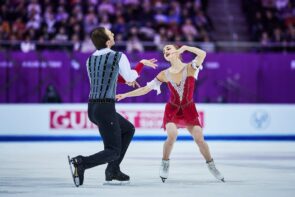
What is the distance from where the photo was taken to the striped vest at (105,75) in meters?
8.14

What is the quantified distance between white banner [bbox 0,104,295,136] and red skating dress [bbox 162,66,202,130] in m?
8.75

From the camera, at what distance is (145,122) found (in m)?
17.8

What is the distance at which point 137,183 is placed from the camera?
8523mm

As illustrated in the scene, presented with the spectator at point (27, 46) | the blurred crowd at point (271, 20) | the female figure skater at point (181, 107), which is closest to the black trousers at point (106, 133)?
the female figure skater at point (181, 107)

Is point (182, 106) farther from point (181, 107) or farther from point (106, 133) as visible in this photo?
point (106, 133)

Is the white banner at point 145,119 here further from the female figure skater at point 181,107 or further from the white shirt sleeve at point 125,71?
the white shirt sleeve at point 125,71

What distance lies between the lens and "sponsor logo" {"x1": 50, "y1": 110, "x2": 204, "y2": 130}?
17.5m

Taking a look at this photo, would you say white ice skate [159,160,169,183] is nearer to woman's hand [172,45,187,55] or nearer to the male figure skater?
the male figure skater

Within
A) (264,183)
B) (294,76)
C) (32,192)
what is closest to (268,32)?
(294,76)

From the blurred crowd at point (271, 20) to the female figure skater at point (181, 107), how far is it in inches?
397

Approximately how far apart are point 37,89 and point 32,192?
1029cm

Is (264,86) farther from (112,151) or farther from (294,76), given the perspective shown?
(112,151)

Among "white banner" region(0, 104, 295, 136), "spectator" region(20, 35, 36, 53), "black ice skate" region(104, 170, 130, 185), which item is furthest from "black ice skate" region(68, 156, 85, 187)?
"spectator" region(20, 35, 36, 53)

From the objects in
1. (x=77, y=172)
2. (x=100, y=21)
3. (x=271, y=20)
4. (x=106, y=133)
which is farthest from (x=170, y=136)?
(x=271, y=20)
